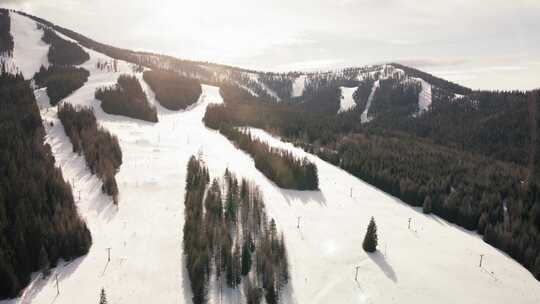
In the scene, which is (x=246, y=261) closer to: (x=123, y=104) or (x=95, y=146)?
(x=95, y=146)

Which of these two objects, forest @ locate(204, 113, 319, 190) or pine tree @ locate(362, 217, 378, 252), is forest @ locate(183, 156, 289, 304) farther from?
pine tree @ locate(362, 217, 378, 252)

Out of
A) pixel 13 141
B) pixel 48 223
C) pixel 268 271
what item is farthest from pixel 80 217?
pixel 268 271

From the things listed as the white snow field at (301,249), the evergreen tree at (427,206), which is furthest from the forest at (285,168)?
the evergreen tree at (427,206)

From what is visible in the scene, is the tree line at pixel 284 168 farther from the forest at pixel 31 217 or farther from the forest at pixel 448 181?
the forest at pixel 31 217

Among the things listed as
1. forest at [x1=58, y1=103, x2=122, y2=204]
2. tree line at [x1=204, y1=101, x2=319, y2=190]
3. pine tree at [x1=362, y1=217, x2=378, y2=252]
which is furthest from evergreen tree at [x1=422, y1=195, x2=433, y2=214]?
forest at [x1=58, y1=103, x2=122, y2=204]

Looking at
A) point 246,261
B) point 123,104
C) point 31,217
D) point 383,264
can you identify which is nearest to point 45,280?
point 31,217

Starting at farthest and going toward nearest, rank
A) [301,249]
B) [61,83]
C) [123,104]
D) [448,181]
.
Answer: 1. [61,83]
2. [123,104]
3. [448,181]
4. [301,249]

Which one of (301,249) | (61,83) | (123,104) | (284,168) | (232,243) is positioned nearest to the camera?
(232,243)

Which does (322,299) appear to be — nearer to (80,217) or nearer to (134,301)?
(134,301)
